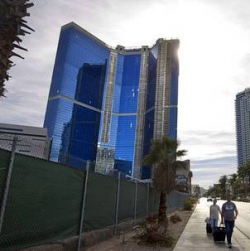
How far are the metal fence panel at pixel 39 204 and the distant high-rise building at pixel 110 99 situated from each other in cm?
11628

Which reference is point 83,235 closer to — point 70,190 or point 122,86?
point 70,190

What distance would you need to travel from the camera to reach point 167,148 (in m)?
24.8

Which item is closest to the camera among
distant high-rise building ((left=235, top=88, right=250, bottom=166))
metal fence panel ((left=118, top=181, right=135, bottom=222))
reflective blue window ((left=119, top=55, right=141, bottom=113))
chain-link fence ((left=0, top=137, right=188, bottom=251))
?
chain-link fence ((left=0, top=137, right=188, bottom=251))

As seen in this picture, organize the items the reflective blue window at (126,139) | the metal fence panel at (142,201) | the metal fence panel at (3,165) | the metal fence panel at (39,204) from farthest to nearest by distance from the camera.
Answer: the reflective blue window at (126,139), the metal fence panel at (142,201), the metal fence panel at (39,204), the metal fence panel at (3,165)

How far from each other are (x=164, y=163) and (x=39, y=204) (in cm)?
1761

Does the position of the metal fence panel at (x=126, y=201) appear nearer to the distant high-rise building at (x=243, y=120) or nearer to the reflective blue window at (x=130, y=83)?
the reflective blue window at (x=130, y=83)

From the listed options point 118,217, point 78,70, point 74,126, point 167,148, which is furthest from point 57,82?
point 118,217

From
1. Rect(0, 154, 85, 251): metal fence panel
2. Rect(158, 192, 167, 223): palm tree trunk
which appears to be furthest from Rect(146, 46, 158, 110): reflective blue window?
Rect(0, 154, 85, 251): metal fence panel

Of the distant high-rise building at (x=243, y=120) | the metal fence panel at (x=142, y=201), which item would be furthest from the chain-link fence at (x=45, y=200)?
the distant high-rise building at (x=243, y=120)

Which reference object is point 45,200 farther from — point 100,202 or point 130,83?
point 130,83

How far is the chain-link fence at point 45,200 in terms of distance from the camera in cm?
573

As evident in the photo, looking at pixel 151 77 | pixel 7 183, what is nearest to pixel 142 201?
pixel 7 183

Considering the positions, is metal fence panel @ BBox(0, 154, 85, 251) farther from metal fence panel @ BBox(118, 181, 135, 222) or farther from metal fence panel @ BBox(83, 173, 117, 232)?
metal fence panel @ BBox(118, 181, 135, 222)

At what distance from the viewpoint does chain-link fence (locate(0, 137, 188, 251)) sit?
573 cm
